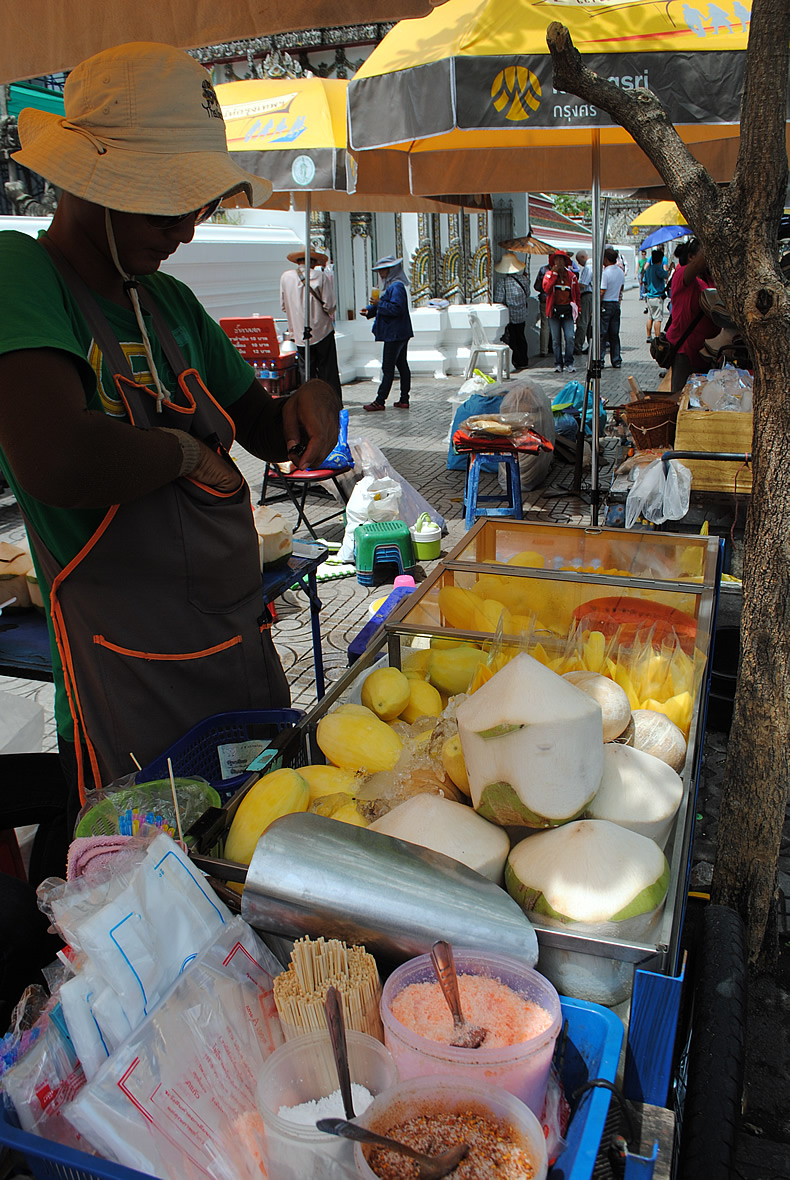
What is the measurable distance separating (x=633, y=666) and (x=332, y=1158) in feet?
4.26

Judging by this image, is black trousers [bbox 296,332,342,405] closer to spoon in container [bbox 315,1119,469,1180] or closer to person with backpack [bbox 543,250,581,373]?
person with backpack [bbox 543,250,581,373]

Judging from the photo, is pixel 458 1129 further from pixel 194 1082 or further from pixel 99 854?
pixel 99 854

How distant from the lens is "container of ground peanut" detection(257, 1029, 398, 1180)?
0.76 m

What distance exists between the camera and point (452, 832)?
3.78ft

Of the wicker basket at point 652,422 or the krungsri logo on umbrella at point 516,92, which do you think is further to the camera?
the wicker basket at point 652,422

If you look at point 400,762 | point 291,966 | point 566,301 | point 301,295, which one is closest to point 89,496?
point 400,762

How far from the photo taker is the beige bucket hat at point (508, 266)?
15.9 m

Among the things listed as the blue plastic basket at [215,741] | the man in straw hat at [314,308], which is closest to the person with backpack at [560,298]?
the man in straw hat at [314,308]

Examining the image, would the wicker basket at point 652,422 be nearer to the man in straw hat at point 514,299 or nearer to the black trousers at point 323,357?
the black trousers at point 323,357

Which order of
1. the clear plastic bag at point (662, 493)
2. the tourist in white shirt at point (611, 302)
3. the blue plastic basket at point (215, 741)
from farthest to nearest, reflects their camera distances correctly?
the tourist in white shirt at point (611, 302) → the clear plastic bag at point (662, 493) → the blue plastic basket at point (215, 741)

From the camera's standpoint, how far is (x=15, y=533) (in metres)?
6.37

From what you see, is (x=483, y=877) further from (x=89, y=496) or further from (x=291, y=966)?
(x=89, y=496)

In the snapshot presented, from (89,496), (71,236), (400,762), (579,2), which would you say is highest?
(579,2)

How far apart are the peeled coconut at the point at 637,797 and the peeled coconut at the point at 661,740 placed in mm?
197
